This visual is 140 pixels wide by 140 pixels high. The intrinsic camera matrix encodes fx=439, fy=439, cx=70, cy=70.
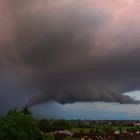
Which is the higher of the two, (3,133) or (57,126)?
(57,126)

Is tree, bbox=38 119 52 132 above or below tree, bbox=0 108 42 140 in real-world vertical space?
above

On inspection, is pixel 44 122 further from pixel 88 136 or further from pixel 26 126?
pixel 26 126

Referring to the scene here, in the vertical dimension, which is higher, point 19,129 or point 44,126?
point 44,126

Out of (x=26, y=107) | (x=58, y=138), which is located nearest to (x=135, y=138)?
(x=58, y=138)

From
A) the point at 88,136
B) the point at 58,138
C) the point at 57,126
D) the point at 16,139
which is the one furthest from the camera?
the point at 57,126

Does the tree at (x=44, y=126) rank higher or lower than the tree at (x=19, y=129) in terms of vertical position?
higher

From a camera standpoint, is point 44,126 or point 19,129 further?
point 44,126

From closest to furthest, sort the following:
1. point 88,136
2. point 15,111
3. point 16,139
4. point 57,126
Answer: point 16,139
point 15,111
point 88,136
point 57,126

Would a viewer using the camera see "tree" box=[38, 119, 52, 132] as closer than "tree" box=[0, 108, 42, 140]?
No
